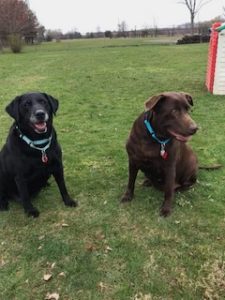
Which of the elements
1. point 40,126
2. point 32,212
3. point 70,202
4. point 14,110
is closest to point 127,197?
point 70,202

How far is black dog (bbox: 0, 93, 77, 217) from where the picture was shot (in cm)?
354

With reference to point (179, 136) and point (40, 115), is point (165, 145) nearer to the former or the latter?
point (179, 136)

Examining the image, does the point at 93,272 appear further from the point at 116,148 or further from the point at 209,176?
the point at 116,148

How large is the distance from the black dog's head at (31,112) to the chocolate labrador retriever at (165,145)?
892 mm

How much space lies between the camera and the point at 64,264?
3232 millimetres

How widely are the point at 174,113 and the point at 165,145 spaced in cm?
41

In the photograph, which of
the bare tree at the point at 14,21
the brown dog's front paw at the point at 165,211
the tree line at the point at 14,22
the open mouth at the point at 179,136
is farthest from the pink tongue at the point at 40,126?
the bare tree at the point at 14,21

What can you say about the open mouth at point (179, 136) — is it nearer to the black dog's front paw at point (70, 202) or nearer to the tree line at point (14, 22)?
the black dog's front paw at point (70, 202)

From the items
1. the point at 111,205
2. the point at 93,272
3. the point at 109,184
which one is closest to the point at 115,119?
the point at 109,184

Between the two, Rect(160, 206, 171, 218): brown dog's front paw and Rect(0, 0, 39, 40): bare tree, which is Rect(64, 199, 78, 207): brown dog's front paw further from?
Rect(0, 0, 39, 40): bare tree

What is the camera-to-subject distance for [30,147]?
11.8ft

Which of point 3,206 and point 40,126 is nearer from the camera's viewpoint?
point 40,126

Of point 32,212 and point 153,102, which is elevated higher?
point 153,102

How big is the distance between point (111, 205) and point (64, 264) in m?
1.03
